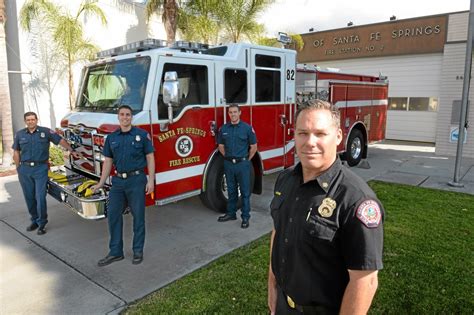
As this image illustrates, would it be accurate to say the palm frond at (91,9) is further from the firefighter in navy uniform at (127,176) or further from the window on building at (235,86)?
the firefighter in navy uniform at (127,176)

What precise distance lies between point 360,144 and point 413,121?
228 inches

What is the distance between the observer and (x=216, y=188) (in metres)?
5.52

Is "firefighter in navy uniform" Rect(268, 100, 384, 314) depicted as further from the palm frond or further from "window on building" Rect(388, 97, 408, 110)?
"window on building" Rect(388, 97, 408, 110)

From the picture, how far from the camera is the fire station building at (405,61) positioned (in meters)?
12.8

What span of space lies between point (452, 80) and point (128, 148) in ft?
33.6

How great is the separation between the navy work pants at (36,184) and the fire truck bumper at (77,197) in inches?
4.2

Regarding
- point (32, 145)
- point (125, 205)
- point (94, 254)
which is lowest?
point (94, 254)

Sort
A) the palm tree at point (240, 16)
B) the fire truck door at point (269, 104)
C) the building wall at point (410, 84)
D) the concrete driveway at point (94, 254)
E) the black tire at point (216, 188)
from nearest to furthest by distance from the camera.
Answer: the concrete driveway at point (94, 254) → the black tire at point (216, 188) → the fire truck door at point (269, 104) → the palm tree at point (240, 16) → the building wall at point (410, 84)

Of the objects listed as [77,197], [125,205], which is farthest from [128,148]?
[77,197]

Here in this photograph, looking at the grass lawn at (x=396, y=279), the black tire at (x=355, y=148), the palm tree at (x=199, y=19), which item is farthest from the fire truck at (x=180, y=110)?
the palm tree at (x=199, y=19)

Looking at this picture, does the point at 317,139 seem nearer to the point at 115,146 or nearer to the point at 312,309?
the point at 312,309

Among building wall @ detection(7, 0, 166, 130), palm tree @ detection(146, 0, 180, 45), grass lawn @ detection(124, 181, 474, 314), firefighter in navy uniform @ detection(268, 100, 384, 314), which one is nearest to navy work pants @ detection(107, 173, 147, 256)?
grass lawn @ detection(124, 181, 474, 314)

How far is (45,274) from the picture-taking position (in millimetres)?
3896

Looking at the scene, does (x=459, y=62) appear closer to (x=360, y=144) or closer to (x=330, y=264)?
(x=360, y=144)
